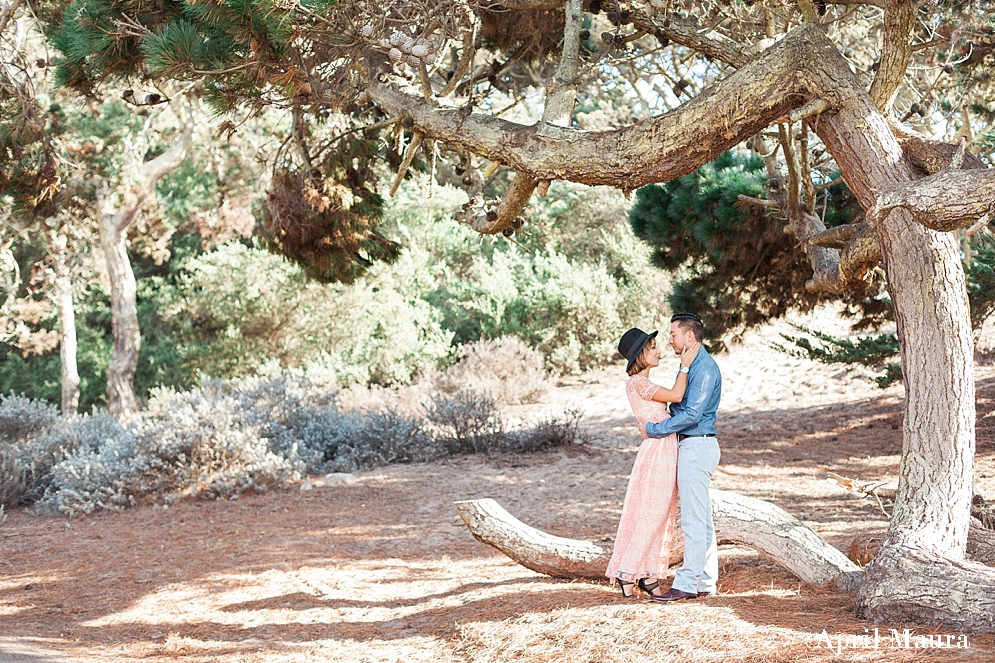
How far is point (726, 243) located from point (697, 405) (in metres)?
4.29

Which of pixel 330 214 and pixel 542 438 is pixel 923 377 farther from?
pixel 542 438

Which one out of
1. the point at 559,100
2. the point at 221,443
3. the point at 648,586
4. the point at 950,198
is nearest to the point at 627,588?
the point at 648,586

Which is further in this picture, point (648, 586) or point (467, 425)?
point (467, 425)

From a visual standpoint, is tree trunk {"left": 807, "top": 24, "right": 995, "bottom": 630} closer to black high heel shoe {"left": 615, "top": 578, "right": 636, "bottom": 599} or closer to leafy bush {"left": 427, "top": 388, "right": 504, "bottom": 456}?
black high heel shoe {"left": 615, "top": 578, "right": 636, "bottom": 599}

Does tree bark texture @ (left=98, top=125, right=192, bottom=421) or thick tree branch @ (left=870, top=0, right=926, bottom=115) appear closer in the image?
thick tree branch @ (left=870, top=0, right=926, bottom=115)

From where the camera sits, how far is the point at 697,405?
4523mm

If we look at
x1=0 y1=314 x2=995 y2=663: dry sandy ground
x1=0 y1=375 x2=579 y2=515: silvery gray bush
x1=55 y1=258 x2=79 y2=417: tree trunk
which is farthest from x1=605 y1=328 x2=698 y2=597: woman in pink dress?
x1=55 y1=258 x2=79 y2=417: tree trunk

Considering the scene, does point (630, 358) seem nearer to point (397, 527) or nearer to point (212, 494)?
point (397, 527)

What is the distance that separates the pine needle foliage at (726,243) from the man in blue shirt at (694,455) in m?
3.45

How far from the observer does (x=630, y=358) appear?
4.82m

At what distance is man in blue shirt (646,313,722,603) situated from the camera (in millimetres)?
4527

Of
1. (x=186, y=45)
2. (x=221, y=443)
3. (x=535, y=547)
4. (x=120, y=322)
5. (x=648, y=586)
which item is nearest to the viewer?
(x=186, y=45)

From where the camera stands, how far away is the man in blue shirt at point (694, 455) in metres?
4.53

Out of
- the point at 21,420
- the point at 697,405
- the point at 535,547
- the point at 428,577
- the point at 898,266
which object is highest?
the point at 898,266
